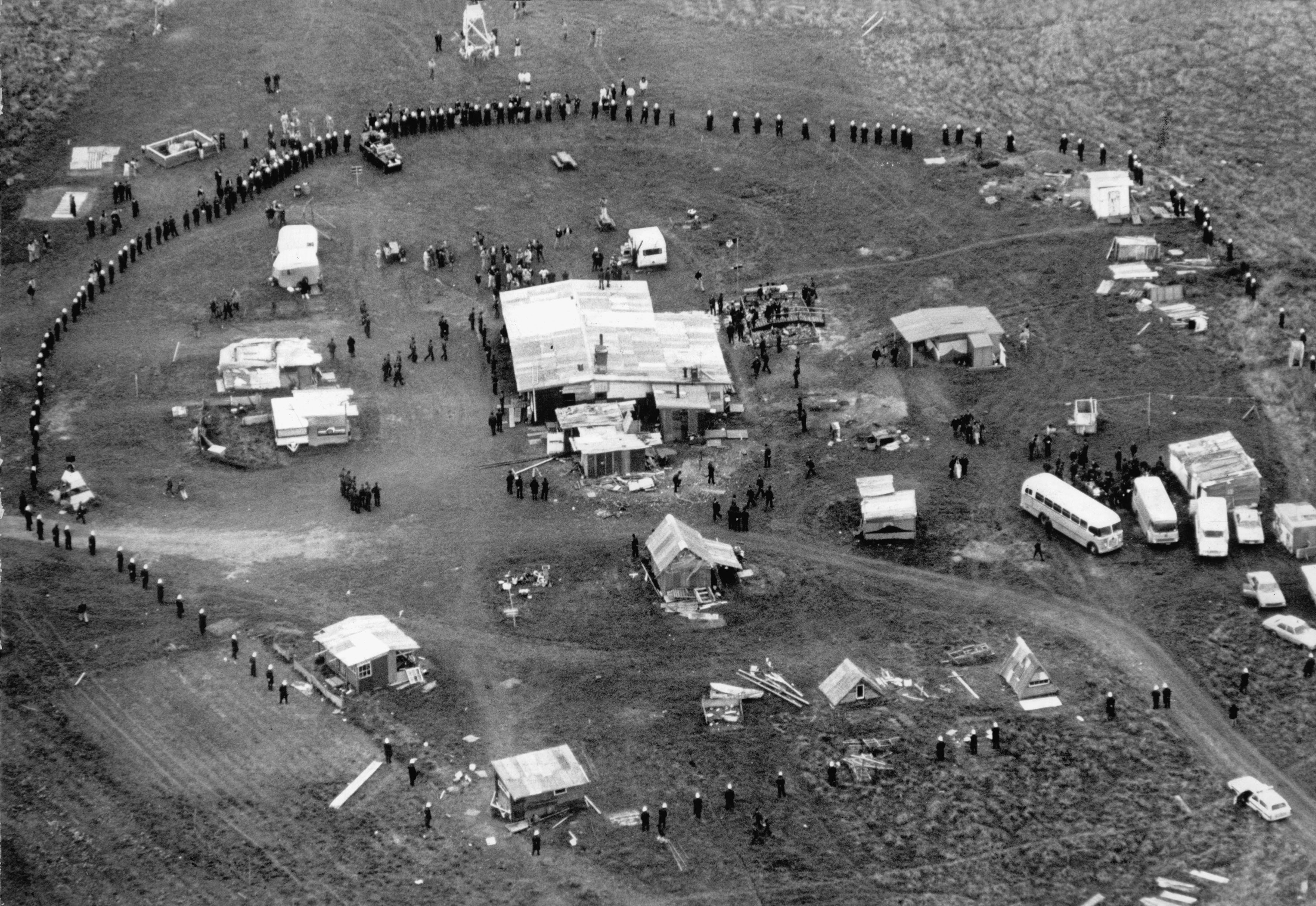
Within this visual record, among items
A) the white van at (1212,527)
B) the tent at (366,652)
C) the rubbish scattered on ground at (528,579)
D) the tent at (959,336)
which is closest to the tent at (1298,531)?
the white van at (1212,527)

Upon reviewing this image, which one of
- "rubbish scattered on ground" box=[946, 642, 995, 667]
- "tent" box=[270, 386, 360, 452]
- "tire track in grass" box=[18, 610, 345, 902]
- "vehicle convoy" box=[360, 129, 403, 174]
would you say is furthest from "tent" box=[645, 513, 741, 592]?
"vehicle convoy" box=[360, 129, 403, 174]

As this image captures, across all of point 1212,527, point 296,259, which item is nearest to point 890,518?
point 1212,527

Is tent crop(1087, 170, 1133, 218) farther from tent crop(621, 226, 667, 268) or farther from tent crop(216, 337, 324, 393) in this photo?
tent crop(216, 337, 324, 393)

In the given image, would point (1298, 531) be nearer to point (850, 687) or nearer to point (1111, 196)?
point (850, 687)

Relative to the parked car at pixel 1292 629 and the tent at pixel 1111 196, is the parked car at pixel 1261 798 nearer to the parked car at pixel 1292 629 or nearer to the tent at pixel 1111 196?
the parked car at pixel 1292 629

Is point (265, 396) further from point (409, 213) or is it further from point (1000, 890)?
point (1000, 890)

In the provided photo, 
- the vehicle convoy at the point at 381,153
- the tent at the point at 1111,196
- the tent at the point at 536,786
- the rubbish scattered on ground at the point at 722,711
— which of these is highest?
the vehicle convoy at the point at 381,153
